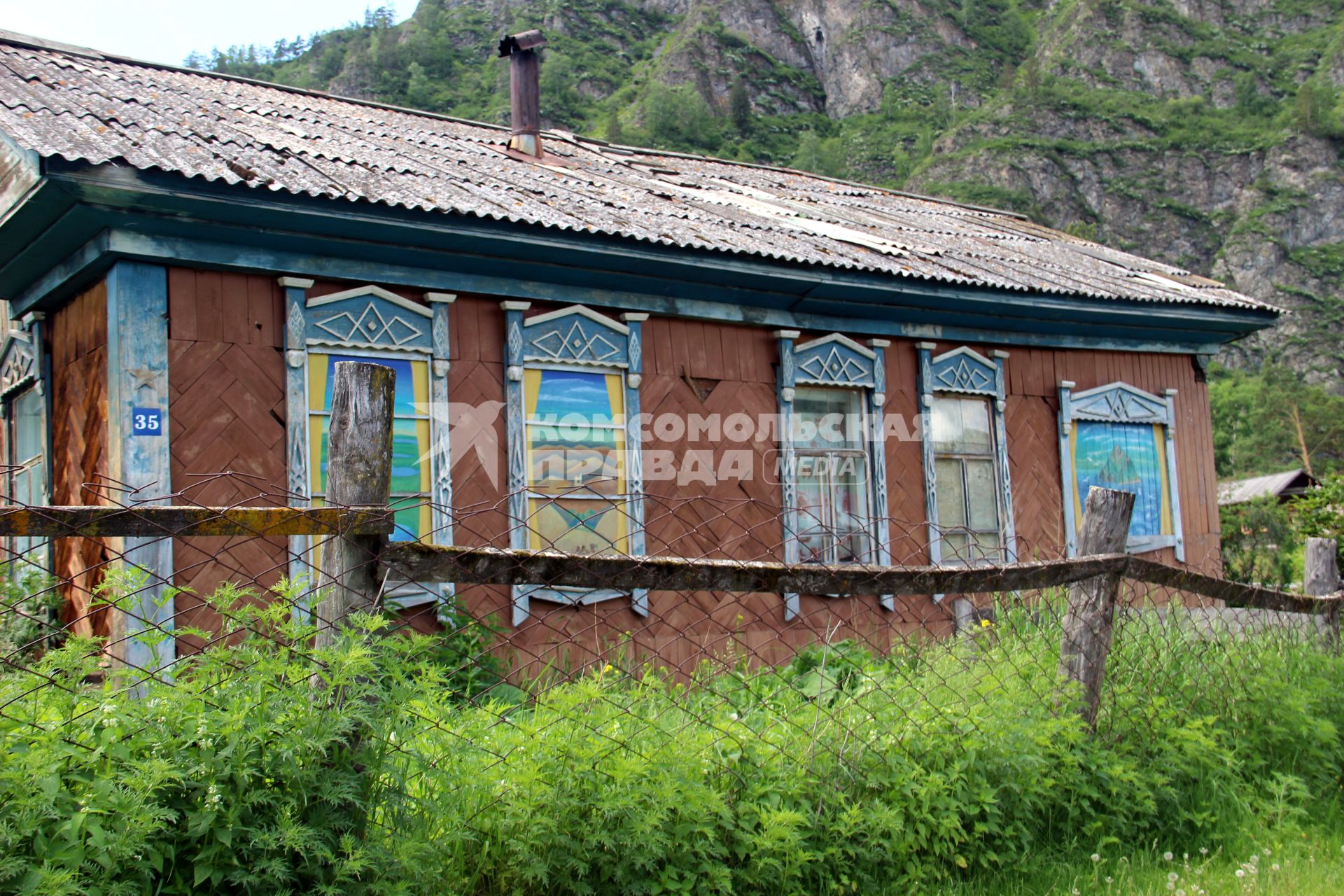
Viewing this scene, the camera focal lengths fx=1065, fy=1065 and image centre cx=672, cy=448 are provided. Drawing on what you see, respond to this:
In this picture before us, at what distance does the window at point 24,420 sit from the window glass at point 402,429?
1816 mm

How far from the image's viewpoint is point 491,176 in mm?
7859

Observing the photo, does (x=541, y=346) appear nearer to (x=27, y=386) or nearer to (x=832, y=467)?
(x=832, y=467)

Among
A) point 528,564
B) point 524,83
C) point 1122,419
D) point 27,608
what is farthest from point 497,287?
point 1122,419

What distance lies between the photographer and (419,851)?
2.35 metres

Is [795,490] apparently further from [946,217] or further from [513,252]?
[946,217]

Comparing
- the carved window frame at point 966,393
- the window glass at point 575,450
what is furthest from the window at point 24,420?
the carved window frame at point 966,393

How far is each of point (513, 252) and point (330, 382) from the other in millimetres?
1390

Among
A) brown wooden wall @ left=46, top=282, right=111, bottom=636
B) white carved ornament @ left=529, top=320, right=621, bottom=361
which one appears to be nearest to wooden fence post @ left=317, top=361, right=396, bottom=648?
brown wooden wall @ left=46, top=282, right=111, bottom=636

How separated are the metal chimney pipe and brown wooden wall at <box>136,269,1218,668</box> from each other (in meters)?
3.29

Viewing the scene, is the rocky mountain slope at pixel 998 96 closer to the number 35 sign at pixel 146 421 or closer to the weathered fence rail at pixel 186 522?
the number 35 sign at pixel 146 421

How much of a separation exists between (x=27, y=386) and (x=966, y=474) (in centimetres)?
717

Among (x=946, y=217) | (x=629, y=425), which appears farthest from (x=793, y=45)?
(x=629, y=425)

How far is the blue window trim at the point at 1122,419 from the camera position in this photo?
9664mm

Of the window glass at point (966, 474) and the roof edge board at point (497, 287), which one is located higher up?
the roof edge board at point (497, 287)
